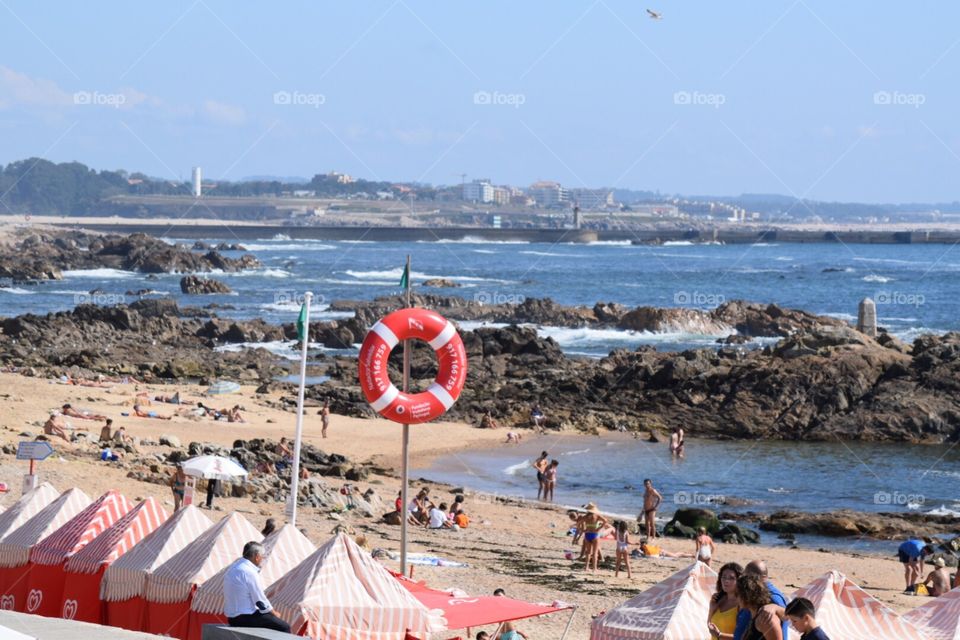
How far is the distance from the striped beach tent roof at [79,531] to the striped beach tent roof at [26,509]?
1.88 feet

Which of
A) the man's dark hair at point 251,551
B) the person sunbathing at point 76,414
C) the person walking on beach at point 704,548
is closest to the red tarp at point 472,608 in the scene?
the man's dark hair at point 251,551

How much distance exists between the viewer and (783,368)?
1262 inches

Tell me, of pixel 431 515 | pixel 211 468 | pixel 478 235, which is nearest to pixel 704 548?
pixel 431 515

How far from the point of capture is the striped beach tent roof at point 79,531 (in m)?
11.0

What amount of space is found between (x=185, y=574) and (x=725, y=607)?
13.7 feet

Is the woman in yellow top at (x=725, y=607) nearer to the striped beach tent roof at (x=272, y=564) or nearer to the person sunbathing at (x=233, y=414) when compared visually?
the striped beach tent roof at (x=272, y=564)

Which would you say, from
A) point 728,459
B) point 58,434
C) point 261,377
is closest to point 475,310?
point 261,377

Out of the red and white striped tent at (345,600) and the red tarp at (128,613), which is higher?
the red and white striped tent at (345,600)

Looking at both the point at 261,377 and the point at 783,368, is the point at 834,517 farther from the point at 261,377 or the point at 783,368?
the point at 261,377

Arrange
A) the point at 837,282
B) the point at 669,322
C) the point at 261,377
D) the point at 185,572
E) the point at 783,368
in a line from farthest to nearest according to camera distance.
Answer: the point at 837,282, the point at 669,322, the point at 261,377, the point at 783,368, the point at 185,572

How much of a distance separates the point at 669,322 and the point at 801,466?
25274 mm

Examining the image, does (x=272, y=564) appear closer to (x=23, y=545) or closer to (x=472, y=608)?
(x=472, y=608)

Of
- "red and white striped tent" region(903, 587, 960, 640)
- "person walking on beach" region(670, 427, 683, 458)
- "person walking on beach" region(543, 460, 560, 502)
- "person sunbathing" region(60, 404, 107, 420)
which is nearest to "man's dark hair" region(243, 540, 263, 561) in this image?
"red and white striped tent" region(903, 587, 960, 640)

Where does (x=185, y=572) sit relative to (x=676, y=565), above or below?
above
